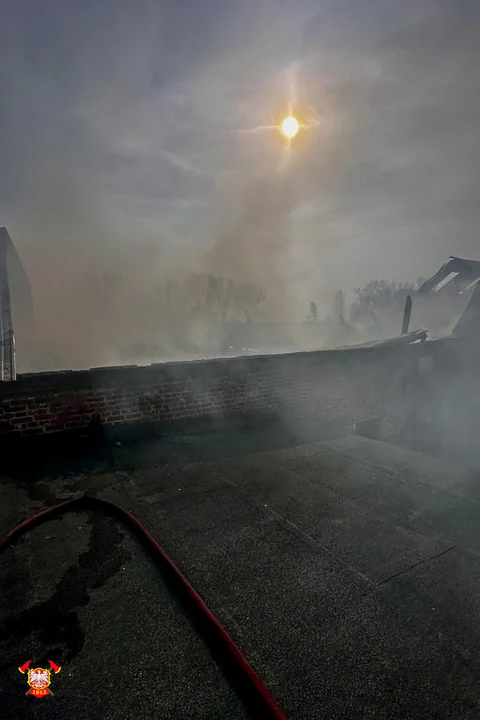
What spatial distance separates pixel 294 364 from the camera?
7012 millimetres

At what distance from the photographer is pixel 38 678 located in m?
1.75

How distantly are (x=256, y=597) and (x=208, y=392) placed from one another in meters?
4.09

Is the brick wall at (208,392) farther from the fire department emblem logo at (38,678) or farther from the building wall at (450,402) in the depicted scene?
the fire department emblem logo at (38,678)

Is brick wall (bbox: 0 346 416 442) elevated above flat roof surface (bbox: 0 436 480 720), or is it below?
above

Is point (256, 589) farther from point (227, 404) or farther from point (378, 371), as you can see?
point (378, 371)

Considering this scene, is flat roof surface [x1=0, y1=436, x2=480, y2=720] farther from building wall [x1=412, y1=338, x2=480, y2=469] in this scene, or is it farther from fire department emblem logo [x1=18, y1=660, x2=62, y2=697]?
building wall [x1=412, y1=338, x2=480, y2=469]

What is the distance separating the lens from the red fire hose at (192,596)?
1.61 meters

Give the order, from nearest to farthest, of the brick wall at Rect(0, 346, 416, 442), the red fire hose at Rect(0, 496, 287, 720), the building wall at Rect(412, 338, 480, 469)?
the red fire hose at Rect(0, 496, 287, 720) < the brick wall at Rect(0, 346, 416, 442) < the building wall at Rect(412, 338, 480, 469)

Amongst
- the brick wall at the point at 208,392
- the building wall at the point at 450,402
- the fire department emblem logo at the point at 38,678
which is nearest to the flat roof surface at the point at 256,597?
the fire department emblem logo at the point at 38,678

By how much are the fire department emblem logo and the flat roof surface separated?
0.11ft

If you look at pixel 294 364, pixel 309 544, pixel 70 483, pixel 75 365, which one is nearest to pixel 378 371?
pixel 294 364

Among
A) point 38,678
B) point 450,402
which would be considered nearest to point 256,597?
point 38,678

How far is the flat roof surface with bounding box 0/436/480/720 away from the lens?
1.69 metres

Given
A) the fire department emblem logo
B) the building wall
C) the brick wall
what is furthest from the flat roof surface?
the building wall
